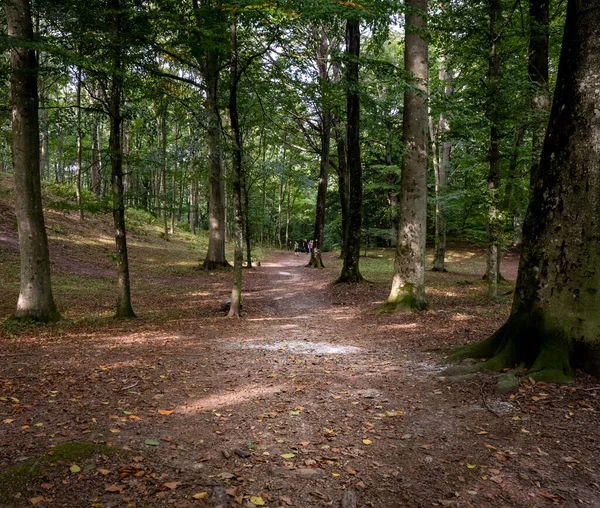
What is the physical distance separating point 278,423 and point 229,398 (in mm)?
962

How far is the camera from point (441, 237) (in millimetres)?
19047

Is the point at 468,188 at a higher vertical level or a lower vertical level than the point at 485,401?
higher

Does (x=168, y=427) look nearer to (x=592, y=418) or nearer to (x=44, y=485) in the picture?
(x=44, y=485)

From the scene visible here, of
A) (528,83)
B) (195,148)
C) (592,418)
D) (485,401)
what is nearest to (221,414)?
(485,401)

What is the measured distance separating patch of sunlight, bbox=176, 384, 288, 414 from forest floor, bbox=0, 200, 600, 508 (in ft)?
0.12

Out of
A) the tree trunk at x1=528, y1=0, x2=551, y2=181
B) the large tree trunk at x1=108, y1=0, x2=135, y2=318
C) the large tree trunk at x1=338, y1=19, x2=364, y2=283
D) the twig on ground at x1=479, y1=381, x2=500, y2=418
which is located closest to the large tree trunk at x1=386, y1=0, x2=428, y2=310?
the tree trunk at x1=528, y1=0, x2=551, y2=181

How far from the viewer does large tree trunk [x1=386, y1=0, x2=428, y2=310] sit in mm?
10172

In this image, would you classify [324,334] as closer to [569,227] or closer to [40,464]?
[569,227]

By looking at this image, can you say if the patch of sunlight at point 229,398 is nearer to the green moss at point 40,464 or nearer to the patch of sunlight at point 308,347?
the green moss at point 40,464

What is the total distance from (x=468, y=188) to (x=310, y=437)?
11890mm

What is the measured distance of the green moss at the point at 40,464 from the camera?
9.07 ft

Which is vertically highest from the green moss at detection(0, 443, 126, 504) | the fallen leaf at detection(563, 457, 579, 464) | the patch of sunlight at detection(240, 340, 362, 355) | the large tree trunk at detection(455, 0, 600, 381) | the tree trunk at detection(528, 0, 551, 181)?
the tree trunk at detection(528, 0, 551, 181)

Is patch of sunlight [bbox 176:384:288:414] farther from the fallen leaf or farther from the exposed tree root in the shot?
the fallen leaf

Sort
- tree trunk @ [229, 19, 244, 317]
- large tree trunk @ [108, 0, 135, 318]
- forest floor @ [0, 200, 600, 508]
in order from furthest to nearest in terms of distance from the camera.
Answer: tree trunk @ [229, 19, 244, 317] < large tree trunk @ [108, 0, 135, 318] < forest floor @ [0, 200, 600, 508]
